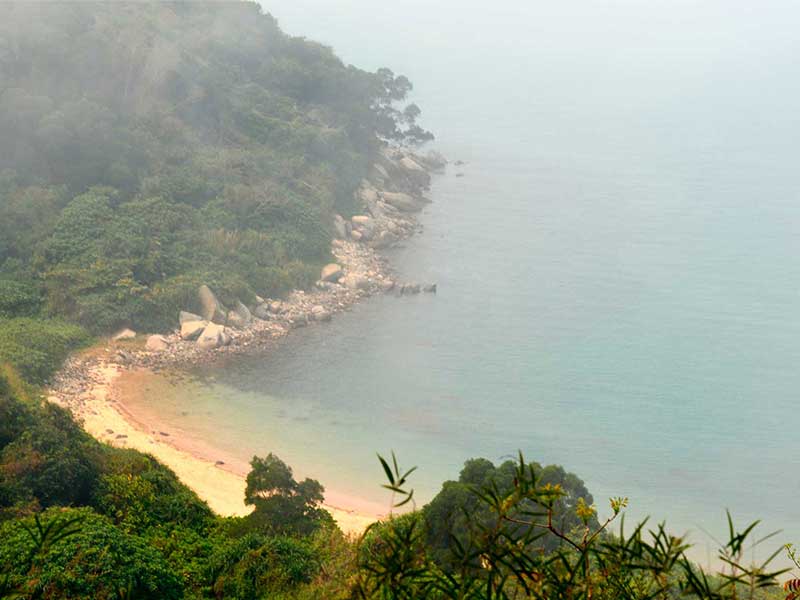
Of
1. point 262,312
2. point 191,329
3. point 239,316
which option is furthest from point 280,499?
point 262,312

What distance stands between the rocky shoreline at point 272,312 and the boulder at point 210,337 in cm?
3

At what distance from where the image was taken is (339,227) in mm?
34750

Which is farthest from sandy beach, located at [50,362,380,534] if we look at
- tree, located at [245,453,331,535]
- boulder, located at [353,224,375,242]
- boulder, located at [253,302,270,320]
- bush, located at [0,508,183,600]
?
boulder, located at [353,224,375,242]

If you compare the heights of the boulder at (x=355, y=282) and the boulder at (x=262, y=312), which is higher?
the boulder at (x=355, y=282)

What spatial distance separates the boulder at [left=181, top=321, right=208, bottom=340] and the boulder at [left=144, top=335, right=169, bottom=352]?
0.65 m

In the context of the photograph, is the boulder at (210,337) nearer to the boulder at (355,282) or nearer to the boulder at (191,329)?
the boulder at (191,329)

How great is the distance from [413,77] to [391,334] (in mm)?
40036

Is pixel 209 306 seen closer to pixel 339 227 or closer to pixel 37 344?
pixel 37 344

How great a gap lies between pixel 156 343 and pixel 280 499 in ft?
33.3

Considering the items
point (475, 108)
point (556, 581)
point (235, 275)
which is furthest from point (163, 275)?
point (475, 108)

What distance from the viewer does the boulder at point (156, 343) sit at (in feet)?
82.7

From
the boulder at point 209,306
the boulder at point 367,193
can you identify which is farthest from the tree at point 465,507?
the boulder at point 367,193

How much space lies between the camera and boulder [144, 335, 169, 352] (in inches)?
993

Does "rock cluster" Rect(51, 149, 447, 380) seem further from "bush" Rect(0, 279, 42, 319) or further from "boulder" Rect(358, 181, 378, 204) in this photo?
"bush" Rect(0, 279, 42, 319)
